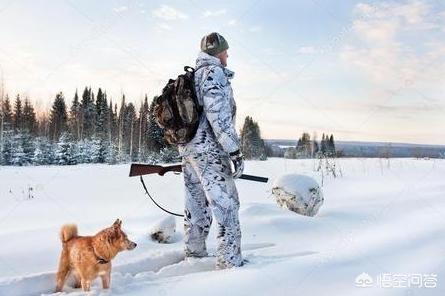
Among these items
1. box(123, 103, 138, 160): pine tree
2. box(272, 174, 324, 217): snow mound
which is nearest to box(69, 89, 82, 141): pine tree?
box(123, 103, 138, 160): pine tree

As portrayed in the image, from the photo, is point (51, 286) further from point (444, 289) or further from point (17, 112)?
point (17, 112)

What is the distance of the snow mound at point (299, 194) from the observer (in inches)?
287

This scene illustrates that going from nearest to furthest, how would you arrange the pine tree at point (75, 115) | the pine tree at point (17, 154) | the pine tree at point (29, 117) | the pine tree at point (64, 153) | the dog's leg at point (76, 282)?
the dog's leg at point (76, 282), the pine tree at point (17, 154), the pine tree at point (64, 153), the pine tree at point (29, 117), the pine tree at point (75, 115)

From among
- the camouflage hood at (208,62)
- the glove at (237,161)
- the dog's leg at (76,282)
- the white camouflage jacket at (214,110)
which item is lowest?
the dog's leg at (76,282)

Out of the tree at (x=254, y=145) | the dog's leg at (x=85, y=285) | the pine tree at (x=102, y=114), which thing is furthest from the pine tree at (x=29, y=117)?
the dog's leg at (x=85, y=285)

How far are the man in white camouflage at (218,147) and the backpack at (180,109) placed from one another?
59mm

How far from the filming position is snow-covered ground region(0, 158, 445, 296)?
3.39m

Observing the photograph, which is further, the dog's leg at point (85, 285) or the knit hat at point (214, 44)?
the knit hat at point (214, 44)

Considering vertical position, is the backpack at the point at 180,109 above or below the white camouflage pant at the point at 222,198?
above

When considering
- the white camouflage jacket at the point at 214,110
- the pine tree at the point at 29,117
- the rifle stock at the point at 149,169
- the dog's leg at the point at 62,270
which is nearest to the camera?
the dog's leg at the point at 62,270

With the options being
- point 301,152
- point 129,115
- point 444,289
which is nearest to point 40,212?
point 444,289

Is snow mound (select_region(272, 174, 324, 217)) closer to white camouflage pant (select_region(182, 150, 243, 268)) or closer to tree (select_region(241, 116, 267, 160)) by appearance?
white camouflage pant (select_region(182, 150, 243, 268))

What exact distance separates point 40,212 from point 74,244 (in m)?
4.82

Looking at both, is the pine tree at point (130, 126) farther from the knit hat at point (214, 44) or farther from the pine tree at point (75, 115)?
the knit hat at point (214, 44)
